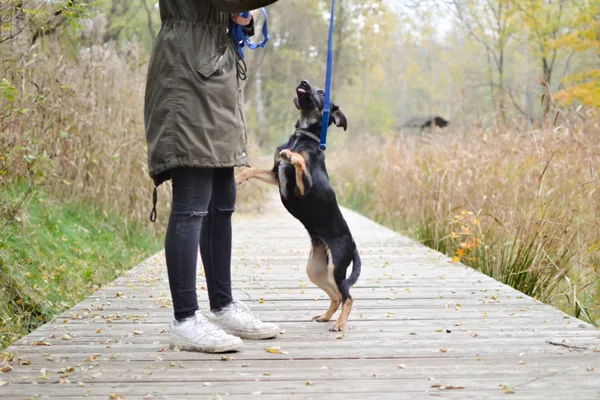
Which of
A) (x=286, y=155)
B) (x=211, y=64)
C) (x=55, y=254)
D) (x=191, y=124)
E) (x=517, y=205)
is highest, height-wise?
(x=211, y=64)

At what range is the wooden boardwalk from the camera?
2.25m

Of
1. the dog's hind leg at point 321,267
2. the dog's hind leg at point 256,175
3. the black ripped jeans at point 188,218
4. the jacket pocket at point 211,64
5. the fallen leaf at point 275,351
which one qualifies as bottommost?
the fallen leaf at point 275,351

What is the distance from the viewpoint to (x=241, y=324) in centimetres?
295

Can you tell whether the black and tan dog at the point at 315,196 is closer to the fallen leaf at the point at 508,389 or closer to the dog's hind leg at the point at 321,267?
the dog's hind leg at the point at 321,267

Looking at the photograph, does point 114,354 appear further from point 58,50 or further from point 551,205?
point 58,50

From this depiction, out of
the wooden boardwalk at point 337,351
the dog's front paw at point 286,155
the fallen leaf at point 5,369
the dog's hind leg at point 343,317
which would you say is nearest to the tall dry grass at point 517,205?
the wooden boardwalk at point 337,351

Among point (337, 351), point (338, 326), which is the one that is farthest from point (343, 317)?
point (337, 351)

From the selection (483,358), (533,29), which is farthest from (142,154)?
(533,29)

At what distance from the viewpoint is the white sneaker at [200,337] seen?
2.69 meters

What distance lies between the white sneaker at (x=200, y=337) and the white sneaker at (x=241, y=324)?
18cm

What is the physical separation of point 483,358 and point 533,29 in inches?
501

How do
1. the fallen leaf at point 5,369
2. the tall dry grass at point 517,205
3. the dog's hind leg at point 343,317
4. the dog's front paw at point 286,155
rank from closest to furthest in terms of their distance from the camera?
the fallen leaf at point 5,369, the dog's front paw at point 286,155, the dog's hind leg at point 343,317, the tall dry grass at point 517,205

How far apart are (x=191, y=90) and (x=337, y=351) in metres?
1.27

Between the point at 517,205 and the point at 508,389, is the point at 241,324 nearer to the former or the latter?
the point at 508,389
